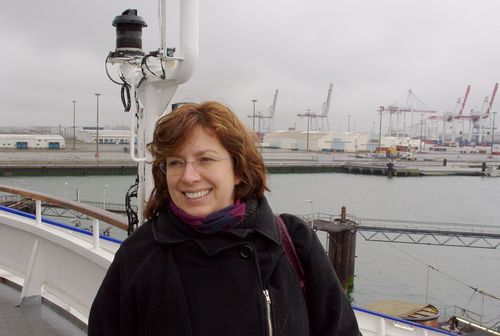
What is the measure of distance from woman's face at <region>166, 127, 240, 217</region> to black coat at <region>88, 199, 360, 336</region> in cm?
4

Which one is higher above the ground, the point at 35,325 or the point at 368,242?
the point at 35,325

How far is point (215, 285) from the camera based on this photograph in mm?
764

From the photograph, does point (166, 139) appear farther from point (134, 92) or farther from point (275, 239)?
point (134, 92)

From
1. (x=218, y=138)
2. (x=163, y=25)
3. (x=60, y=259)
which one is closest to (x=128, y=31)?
(x=163, y=25)

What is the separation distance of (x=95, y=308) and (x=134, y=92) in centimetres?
127

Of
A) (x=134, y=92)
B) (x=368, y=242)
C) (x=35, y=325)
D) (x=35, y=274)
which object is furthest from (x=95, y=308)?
(x=368, y=242)

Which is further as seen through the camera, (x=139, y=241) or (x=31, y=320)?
(x=31, y=320)

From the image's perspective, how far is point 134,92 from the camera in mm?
1940

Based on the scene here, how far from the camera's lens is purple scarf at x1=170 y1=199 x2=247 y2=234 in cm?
79

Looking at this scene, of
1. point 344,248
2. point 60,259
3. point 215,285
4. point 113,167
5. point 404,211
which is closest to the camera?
point 215,285

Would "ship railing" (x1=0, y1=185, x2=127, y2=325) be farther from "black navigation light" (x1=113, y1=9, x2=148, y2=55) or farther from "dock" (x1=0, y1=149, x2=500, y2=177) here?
"dock" (x1=0, y1=149, x2=500, y2=177)

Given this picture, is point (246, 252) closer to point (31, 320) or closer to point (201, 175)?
point (201, 175)

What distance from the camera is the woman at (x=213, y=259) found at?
76 cm

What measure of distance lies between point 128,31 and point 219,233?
1.49 metres
